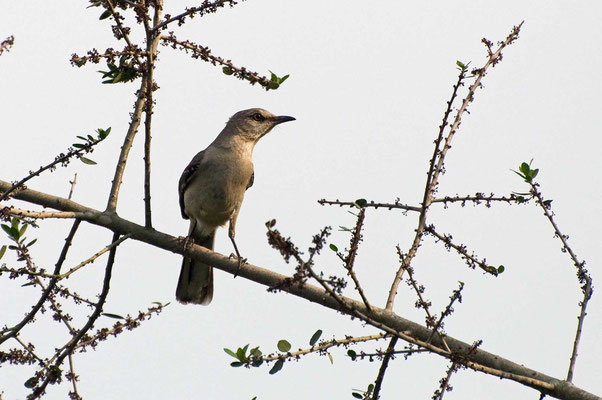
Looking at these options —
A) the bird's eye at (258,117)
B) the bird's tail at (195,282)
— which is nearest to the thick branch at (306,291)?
the bird's tail at (195,282)

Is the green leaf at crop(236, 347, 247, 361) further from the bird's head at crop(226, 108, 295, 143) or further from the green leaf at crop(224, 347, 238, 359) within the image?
the bird's head at crop(226, 108, 295, 143)

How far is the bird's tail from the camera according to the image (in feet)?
24.7

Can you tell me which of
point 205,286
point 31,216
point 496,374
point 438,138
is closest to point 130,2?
point 31,216

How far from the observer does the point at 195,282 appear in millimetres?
7562

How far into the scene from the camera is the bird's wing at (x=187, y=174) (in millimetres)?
7340

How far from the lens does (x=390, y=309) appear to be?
4.32 m

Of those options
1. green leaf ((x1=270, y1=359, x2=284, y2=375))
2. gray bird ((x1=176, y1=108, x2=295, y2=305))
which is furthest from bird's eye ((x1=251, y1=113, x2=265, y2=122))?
green leaf ((x1=270, y1=359, x2=284, y2=375))

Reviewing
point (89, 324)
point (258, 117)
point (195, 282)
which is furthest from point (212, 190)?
point (89, 324)

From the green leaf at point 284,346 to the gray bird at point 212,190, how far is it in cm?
328

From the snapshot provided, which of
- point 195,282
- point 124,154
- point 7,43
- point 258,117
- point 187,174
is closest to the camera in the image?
point 7,43

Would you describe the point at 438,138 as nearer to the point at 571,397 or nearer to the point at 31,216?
the point at 571,397

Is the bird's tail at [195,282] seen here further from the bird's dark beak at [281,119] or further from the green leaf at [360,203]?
the green leaf at [360,203]

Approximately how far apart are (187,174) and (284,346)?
13.4 ft

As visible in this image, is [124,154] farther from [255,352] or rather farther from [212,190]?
[212,190]
